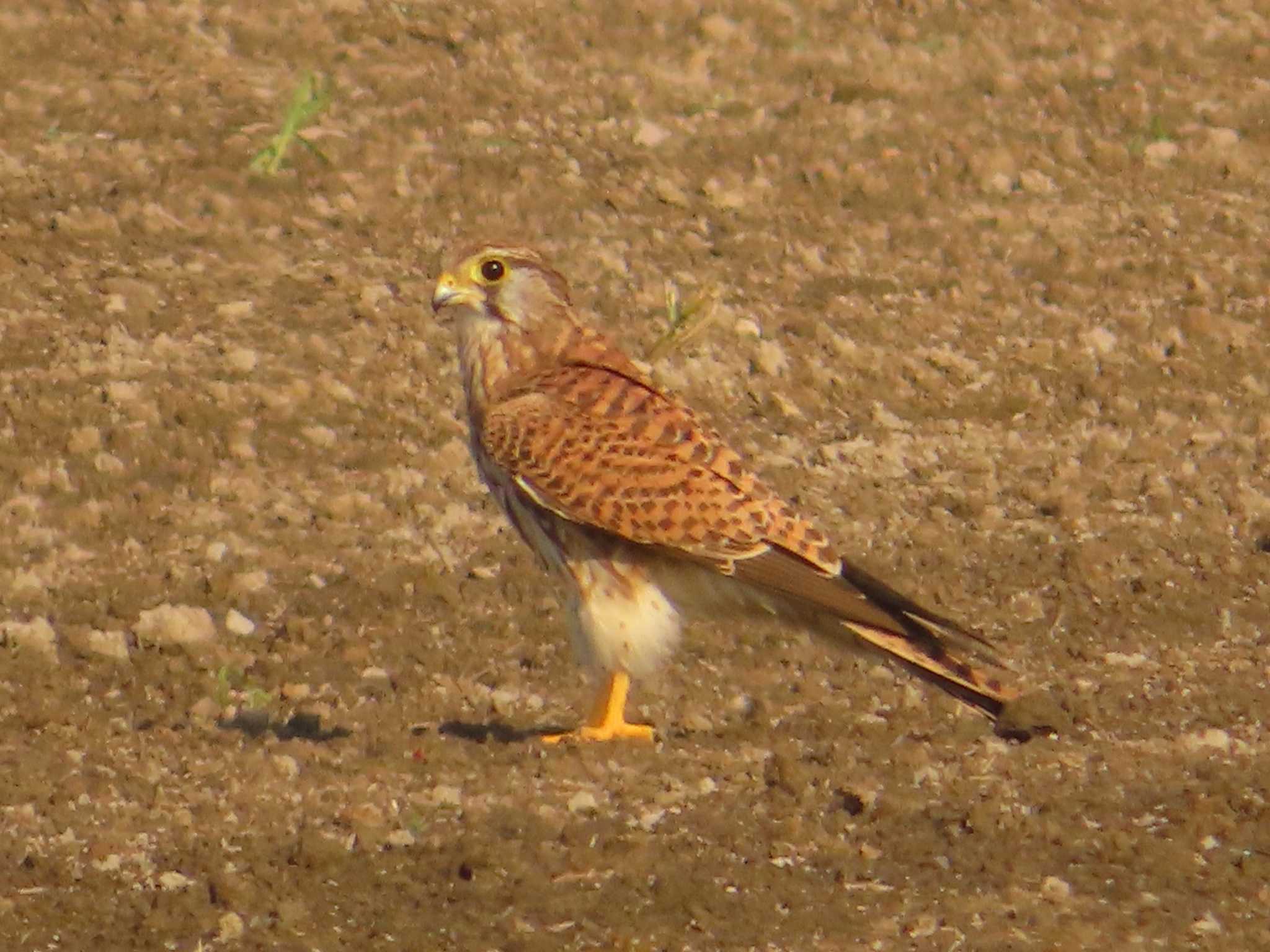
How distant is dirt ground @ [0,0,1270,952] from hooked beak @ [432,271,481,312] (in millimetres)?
968

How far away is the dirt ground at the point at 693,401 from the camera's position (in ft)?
18.0

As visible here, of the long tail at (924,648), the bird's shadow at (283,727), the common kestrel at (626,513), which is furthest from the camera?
the bird's shadow at (283,727)

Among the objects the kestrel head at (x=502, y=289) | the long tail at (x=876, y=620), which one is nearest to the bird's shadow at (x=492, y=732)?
the long tail at (x=876, y=620)

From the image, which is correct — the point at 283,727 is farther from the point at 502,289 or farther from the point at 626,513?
the point at 502,289

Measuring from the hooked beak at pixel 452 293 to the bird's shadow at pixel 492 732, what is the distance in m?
1.16

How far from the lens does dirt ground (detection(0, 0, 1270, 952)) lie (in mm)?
5500

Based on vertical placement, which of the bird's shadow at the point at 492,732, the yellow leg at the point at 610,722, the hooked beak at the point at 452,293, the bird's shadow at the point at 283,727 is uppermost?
the hooked beak at the point at 452,293

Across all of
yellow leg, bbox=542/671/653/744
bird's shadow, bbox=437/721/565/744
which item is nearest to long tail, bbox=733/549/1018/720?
yellow leg, bbox=542/671/653/744

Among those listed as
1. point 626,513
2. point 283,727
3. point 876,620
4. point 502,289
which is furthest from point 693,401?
point 876,620

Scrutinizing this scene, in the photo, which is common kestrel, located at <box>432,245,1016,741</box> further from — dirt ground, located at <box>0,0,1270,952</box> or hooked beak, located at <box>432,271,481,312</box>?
dirt ground, located at <box>0,0,1270,952</box>

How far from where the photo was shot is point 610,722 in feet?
20.6

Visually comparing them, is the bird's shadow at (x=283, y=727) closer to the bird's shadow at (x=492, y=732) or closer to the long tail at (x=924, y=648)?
the bird's shadow at (x=492, y=732)

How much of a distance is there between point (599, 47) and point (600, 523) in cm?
542

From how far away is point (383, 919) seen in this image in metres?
5.19
